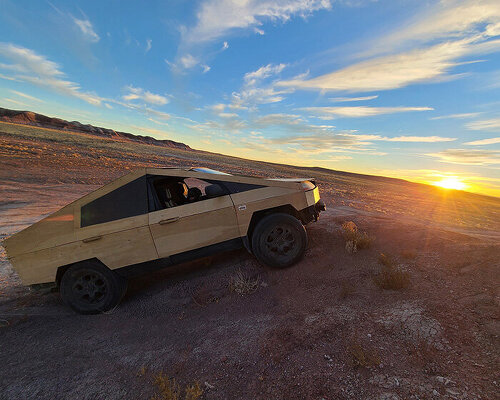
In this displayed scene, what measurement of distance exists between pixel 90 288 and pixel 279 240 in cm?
291

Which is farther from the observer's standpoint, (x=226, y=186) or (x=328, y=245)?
(x=328, y=245)

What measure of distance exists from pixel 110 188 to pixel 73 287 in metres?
1.53

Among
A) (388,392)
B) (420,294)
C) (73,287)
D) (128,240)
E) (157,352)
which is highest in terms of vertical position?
(128,240)

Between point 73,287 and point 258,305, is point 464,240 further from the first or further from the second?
point 73,287

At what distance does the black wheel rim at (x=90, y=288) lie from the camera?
365 centimetres

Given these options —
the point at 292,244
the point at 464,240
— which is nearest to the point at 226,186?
the point at 292,244

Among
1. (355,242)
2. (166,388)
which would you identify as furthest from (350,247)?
(166,388)

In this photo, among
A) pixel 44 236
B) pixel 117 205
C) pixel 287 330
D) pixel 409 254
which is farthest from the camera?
pixel 409 254

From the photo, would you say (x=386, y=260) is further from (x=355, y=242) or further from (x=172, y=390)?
(x=172, y=390)

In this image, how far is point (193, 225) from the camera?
370 centimetres

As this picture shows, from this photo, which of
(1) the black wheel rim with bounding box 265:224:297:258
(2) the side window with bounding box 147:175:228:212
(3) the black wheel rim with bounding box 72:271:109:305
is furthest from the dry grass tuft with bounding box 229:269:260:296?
(3) the black wheel rim with bounding box 72:271:109:305

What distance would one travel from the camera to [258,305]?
3.42 metres

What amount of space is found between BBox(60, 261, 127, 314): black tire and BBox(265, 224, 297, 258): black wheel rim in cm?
235

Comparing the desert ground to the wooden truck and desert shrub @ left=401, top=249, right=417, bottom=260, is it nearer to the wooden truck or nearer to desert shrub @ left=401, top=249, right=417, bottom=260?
desert shrub @ left=401, top=249, right=417, bottom=260
